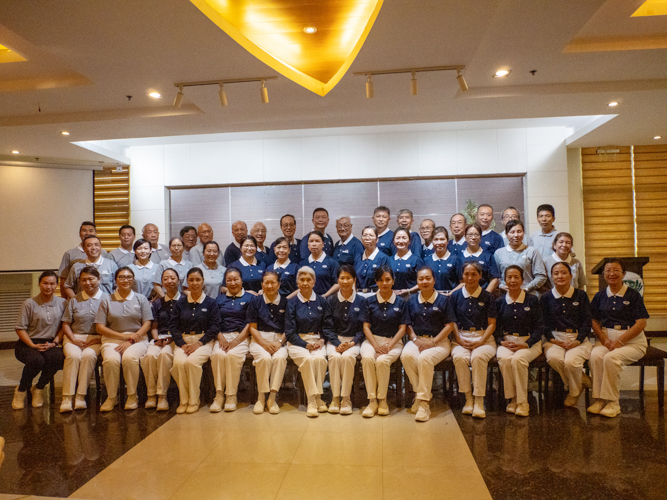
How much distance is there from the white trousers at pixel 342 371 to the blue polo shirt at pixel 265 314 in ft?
2.17

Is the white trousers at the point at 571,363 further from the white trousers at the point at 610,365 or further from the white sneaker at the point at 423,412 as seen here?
the white sneaker at the point at 423,412

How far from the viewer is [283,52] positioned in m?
4.11

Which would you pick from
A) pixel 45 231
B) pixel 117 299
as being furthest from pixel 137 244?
pixel 45 231

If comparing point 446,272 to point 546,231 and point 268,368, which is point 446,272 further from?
point 268,368

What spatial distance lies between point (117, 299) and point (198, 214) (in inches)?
138

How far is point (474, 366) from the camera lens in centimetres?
401

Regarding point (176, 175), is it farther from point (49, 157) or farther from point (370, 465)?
point (370, 465)

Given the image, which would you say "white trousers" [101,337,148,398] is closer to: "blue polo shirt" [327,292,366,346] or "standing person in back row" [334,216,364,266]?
"blue polo shirt" [327,292,366,346]

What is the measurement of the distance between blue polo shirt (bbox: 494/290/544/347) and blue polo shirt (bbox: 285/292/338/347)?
1632 mm

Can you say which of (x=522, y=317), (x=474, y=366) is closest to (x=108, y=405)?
(x=474, y=366)

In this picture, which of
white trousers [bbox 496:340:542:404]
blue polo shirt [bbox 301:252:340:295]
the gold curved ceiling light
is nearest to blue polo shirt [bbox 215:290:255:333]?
blue polo shirt [bbox 301:252:340:295]

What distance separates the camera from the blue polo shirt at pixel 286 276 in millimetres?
5027

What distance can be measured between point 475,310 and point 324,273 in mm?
1623

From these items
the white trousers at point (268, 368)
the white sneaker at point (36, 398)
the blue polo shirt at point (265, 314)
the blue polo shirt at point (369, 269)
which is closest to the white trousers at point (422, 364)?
the blue polo shirt at point (369, 269)
